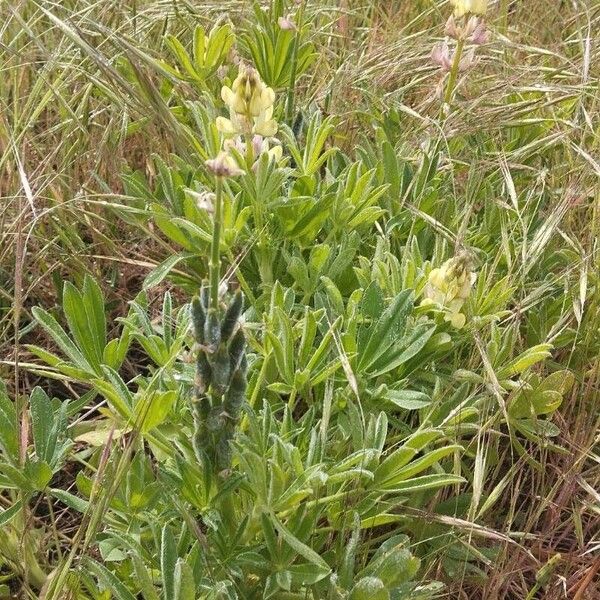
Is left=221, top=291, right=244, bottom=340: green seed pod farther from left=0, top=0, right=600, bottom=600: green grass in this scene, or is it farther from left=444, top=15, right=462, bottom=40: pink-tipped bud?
left=444, top=15, right=462, bottom=40: pink-tipped bud

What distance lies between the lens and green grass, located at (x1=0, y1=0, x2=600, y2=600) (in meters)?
1.09

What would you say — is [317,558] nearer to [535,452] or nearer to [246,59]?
[535,452]

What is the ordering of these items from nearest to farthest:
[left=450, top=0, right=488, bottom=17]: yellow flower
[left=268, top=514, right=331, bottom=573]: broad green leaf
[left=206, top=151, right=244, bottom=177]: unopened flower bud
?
1. [left=206, top=151, right=244, bottom=177]: unopened flower bud
2. [left=268, top=514, right=331, bottom=573]: broad green leaf
3. [left=450, top=0, right=488, bottom=17]: yellow flower

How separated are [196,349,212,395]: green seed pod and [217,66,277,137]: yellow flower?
53 cm

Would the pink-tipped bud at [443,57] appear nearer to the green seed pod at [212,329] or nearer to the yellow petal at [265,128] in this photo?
the yellow petal at [265,128]

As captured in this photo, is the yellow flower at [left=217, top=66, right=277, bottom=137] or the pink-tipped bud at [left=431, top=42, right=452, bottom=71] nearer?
the yellow flower at [left=217, top=66, right=277, bottom=137]

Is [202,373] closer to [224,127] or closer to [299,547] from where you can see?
[299,547]

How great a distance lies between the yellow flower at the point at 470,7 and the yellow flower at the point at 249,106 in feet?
1.60

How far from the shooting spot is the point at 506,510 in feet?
4.68

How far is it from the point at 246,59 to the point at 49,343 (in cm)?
95

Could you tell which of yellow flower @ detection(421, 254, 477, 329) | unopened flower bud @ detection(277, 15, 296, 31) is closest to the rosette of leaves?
yellow flower @ detection(421, 254, 477, 329)

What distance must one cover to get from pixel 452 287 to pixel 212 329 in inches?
21.1

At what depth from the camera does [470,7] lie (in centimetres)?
163

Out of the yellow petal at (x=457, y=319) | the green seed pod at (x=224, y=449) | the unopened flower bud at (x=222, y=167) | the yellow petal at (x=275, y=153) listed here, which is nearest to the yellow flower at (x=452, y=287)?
the yellow petal at (x=457, y=319)
